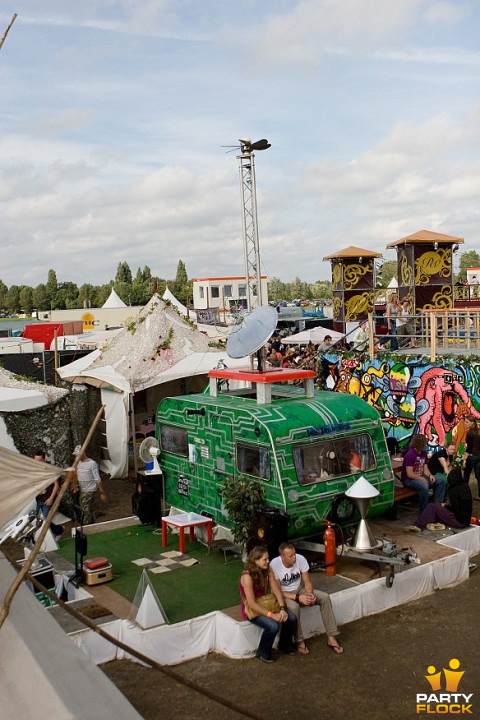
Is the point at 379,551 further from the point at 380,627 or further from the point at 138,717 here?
the point at 138,717

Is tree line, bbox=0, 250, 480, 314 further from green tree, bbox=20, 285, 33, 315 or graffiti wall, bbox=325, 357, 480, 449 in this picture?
graffiti wall, bbox=325, 357, 480, 449

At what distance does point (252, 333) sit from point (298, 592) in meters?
4.25

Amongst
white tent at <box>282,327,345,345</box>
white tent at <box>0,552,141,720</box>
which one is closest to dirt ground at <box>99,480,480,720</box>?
white tent at <box>0,552,141,720</box>

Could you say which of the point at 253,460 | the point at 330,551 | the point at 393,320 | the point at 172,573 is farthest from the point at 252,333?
the point at 393,320

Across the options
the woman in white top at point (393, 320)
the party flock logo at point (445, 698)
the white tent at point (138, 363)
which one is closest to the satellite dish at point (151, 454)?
the white tent at point (138, 363)

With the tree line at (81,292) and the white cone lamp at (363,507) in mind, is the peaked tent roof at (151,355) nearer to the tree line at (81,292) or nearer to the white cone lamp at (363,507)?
the white cone lamp at (363,507)

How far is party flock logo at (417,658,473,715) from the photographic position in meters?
6.54

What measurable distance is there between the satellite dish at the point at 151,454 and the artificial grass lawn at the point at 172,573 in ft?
3.20

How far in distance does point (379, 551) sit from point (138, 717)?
15.0 ft

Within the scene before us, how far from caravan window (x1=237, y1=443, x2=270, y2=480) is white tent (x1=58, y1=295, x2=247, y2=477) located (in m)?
5.92

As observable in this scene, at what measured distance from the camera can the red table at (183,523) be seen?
10195 mm

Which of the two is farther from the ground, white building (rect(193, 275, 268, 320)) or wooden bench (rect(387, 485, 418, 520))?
white building (rect(193, 275, 268, 320))

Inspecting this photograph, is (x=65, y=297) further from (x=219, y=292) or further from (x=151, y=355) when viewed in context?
(x=151, y=355)

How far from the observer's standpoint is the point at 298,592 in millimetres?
7836
